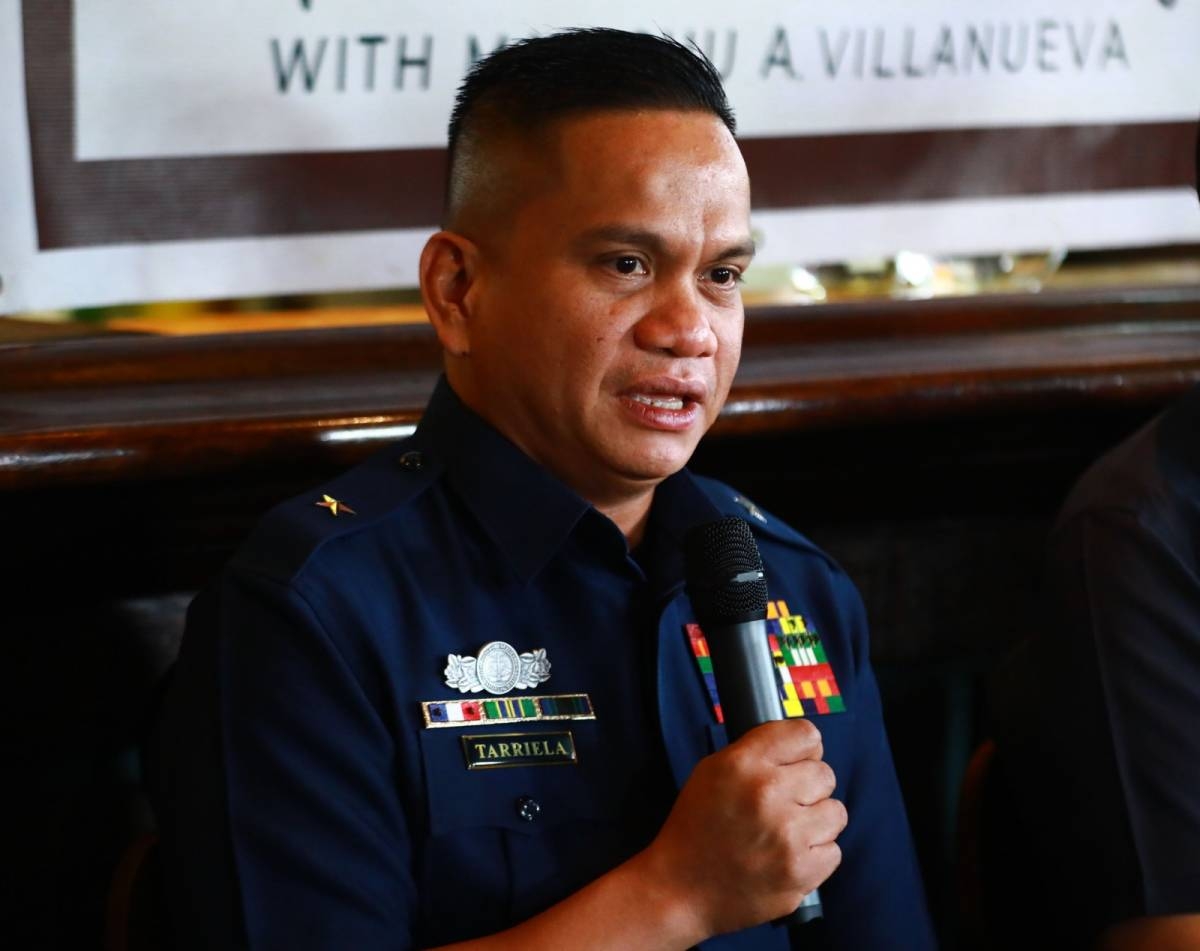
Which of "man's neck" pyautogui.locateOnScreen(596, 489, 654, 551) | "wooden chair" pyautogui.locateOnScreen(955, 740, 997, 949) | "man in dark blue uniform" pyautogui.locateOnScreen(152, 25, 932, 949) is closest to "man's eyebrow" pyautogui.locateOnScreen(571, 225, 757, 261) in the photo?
"man in dark blue uniform" pyautogui.locateOnScreen(152, 25, 932, 949)

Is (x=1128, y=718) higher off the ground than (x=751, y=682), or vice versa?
(x=751, y=682)

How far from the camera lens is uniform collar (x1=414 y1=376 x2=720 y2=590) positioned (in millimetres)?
1284

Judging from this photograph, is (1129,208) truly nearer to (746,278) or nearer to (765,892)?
(746,278)

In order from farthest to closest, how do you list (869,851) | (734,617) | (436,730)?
(869,851), (436,730), (734,617)

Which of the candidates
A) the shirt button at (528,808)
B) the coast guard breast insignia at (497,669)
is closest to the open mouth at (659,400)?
the coast guard breast insignia at (497,669)

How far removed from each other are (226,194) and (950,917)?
1.25 meters

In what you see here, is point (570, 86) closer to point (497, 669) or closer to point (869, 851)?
point (497, 669)

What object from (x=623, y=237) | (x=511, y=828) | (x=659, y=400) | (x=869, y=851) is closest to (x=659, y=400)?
(x=659, y=400)

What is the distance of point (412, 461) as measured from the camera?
1.34m

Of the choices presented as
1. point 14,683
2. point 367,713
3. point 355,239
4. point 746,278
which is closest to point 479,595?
point 367,713

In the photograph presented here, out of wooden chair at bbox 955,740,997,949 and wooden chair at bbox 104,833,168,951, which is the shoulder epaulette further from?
wooden chair at bbox 955,740,997,949

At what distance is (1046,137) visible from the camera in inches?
82.4

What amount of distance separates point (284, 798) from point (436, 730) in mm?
129

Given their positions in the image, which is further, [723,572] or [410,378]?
[410,378]
